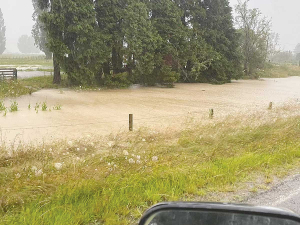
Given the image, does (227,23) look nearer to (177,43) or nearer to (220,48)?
(220,48)

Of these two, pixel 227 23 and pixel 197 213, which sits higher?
pixel 227 23

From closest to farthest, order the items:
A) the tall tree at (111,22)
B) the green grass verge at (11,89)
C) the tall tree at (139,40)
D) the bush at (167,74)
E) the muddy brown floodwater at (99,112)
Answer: the muddy brown floodwater at (99,112), the green grass verge at (11,89), the tall tree at (139,40), the tall tree at (111,22), the bush at (167,74)

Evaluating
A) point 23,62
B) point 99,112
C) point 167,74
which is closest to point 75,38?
point 167,74

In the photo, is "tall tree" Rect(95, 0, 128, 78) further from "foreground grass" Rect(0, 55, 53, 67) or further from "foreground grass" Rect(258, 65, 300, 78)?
"foreground grass" Rect(258, 65, 300, 78)

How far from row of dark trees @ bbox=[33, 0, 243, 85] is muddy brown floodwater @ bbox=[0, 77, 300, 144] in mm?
2902

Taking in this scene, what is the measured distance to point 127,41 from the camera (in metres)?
23.1

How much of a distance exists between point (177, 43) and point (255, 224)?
86.9ft

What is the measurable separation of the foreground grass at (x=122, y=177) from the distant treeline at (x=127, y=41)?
1603 centimetres

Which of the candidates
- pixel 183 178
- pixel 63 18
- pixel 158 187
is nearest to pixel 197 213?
pixel 158 187

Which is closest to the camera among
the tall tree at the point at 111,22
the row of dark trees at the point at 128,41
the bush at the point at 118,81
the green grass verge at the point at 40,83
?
the row of dark trees at the point at 128,41

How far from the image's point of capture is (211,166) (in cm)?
514

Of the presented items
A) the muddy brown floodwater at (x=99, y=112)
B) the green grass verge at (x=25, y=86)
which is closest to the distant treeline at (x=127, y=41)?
the green grass verge at (x=25, y=86)

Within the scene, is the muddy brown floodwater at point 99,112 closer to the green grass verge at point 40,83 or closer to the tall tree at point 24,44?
the green grass verge at point 40,83

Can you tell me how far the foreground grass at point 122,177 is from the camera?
337 cm
